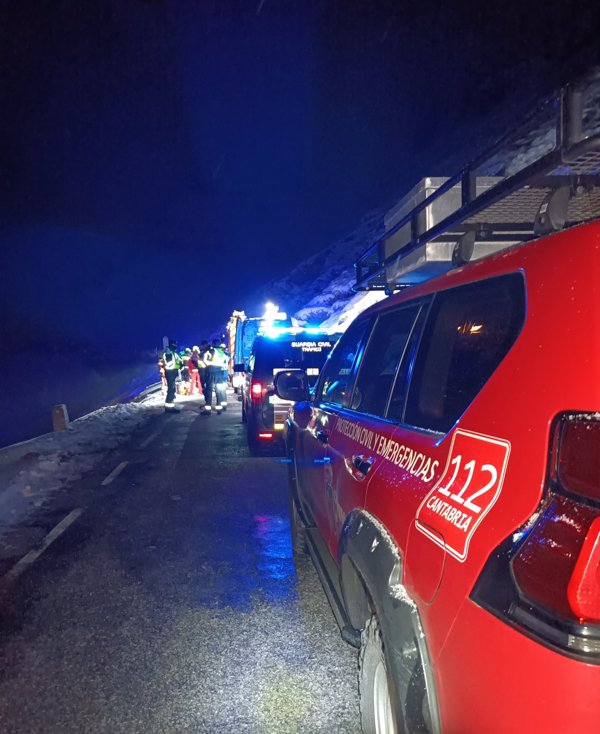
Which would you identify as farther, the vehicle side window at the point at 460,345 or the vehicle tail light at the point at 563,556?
the vehicle side window at the point at 460,345

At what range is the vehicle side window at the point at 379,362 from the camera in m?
2.91

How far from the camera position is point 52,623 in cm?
384

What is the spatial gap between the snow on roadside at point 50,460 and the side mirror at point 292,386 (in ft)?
11.8

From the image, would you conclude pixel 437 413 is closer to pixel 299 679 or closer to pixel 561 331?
pixel 561 331

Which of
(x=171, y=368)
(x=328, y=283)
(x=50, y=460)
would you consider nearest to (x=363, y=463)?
(x=50, y=460)

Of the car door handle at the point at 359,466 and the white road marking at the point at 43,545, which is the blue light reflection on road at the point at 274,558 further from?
the white road marking at the point at 43,545

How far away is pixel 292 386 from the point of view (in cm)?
470

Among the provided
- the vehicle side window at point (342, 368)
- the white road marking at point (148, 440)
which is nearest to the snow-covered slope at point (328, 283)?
the white road marking at point (148, 440)

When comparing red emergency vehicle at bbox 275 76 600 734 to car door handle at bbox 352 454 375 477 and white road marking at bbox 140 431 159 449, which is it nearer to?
car door handle at bbox 352 454 375 477

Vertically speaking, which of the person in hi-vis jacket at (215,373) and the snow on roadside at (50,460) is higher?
the person in hi-vis jacket at (215,373)

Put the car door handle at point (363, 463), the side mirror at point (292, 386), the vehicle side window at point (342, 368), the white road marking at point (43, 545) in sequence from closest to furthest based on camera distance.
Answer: the car door handle at point (363, 463)
the vehicle side window at point (342, 368)
the side mirror at point (292, 386)
the white road marking at point (43, 545)

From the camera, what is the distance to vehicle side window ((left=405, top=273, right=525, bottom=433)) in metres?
1.71


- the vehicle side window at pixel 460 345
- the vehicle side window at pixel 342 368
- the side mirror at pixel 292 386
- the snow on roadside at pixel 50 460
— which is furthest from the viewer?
the snow on roadside at pixel 50 460

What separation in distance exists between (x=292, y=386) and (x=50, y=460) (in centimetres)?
645
